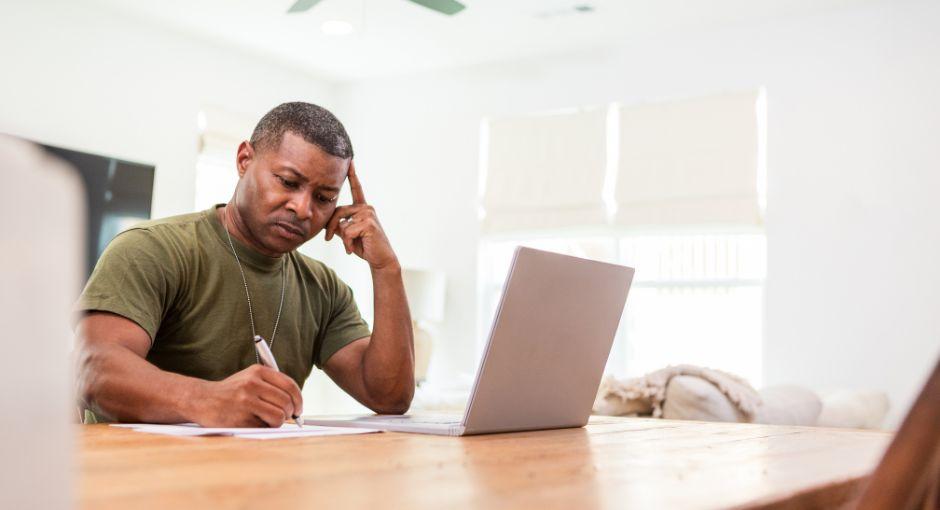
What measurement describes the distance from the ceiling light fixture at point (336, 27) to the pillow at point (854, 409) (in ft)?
11.2

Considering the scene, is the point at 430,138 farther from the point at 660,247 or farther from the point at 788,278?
the point at 788,278

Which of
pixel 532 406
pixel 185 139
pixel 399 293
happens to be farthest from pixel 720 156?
pixel 532 406

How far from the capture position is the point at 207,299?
70.9 inches

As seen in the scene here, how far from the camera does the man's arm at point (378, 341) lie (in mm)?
1912

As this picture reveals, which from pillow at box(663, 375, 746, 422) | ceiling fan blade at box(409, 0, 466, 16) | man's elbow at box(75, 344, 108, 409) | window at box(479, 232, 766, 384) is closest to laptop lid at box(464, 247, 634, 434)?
man's elbow at box(75, 344, 108, 409)

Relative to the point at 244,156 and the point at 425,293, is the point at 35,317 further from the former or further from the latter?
the point at 425,293

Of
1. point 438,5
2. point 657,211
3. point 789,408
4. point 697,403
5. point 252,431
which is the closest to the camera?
Result: point 252,431

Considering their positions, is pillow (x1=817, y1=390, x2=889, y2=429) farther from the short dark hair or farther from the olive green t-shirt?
the short dark hair

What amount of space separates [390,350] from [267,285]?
0.29m

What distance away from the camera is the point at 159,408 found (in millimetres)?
1356

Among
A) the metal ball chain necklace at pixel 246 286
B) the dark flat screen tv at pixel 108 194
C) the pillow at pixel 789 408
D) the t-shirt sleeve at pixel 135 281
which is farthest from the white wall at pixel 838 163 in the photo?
the t-shirt sleeve at pixel 135 281

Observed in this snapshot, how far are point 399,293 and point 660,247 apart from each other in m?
3.94

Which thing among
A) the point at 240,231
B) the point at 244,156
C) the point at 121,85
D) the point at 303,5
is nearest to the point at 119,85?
the point at 121,85

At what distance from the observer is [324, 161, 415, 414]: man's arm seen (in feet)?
6.27
